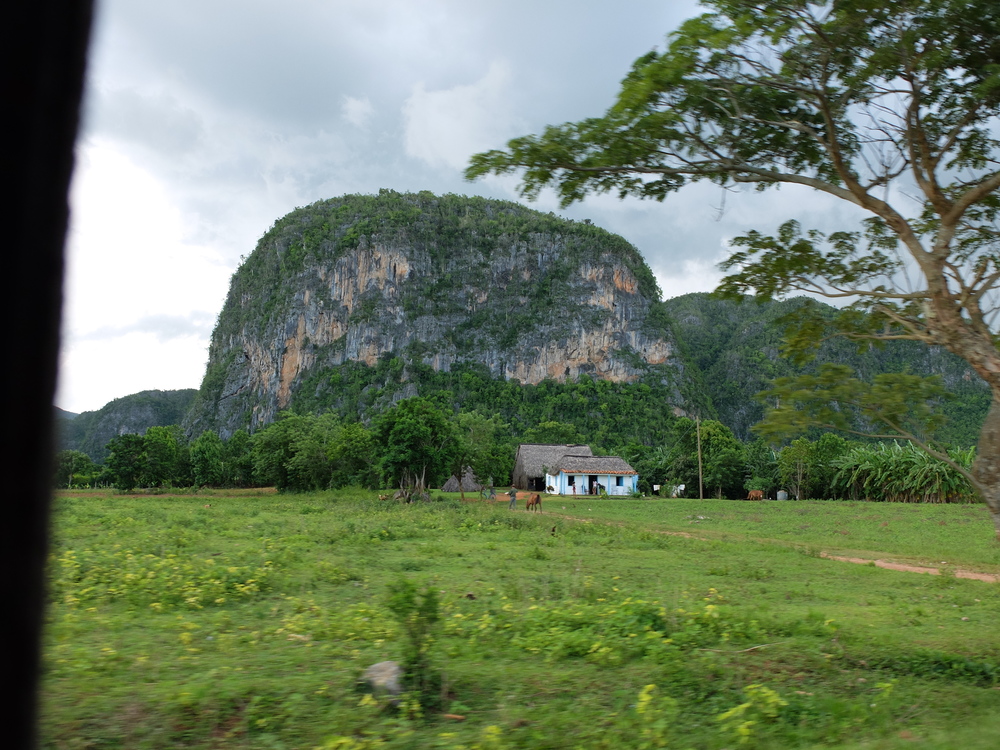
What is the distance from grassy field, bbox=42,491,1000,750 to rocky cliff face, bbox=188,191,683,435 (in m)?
85.7

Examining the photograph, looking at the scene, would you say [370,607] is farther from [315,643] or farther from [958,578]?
[958,578]

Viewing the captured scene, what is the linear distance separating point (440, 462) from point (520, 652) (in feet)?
83.5

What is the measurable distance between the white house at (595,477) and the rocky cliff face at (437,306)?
44.6 metres

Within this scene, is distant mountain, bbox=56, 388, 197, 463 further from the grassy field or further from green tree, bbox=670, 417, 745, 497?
the grassy field

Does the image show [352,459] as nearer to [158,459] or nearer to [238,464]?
[158,459]

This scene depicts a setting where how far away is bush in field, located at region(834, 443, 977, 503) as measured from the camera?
30.3 meters

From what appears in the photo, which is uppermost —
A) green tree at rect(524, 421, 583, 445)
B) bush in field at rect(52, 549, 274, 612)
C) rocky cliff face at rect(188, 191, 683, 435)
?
rocky cliff face at rect(188, 191, 683, 435)

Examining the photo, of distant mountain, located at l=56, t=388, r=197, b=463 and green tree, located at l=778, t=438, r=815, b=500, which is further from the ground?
distant mountain, located at l=56, t=388, r=197, b=463

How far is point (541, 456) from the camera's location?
181ft

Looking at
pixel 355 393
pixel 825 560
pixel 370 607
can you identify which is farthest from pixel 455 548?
pixel 355 393

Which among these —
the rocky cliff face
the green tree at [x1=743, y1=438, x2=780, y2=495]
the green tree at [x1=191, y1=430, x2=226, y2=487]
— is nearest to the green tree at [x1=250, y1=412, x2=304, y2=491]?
the green tree at [x1=191, y1=430, x2=226, y2=487]

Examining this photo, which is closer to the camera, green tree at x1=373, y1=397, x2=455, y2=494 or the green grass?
the green grass

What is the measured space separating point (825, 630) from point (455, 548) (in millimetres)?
7578

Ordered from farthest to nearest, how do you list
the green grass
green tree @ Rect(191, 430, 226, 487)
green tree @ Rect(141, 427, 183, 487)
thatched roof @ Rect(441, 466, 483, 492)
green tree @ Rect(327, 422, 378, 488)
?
thatched roof @ Rect(441, 466, 483, 492), green tree @ Rect(191, 430, 226, 487), green tree @ Rect(141, 427, 183, 487), green tree @ Rect(327, 422, 378, 488), the green grass
